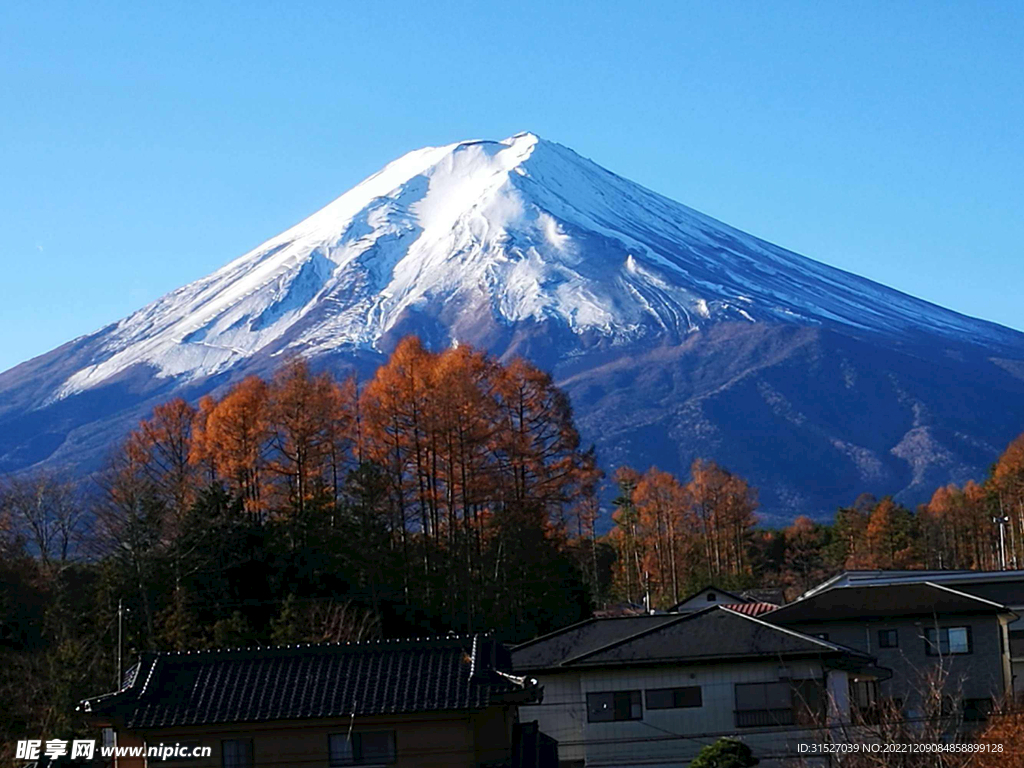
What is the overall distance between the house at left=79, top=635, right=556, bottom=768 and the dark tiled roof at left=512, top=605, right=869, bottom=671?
7.32 metres

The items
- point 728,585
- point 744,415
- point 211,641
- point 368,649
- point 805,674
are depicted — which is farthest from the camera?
point 744,415

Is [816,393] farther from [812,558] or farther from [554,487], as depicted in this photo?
[554,487]

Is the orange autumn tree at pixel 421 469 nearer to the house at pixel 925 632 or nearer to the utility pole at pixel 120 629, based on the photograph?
the utility pole at pixel 120 629

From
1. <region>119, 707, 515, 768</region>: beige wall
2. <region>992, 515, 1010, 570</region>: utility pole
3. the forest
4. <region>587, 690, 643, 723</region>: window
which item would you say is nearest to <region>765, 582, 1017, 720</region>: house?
<region>587, 690, 643, 723</region>: window

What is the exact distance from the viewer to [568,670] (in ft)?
99.1

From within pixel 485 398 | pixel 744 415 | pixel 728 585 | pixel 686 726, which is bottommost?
pixel 686 726

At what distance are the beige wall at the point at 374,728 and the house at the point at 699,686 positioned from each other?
21.3ft

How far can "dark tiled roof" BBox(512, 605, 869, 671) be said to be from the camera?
28.6 m

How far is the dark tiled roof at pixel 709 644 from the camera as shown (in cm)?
2862

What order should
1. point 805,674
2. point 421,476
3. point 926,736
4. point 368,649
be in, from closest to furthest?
1. point 926,736
2. point 368,649
3. point 805,674
4. point 421,476

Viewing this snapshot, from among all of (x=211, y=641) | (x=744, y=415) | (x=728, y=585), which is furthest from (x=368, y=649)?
(x=744, y=415)

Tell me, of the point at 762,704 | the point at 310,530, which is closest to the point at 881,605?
the point at 762,704

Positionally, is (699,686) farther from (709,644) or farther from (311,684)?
(311,684)

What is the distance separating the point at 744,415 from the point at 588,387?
20635 millimetres
